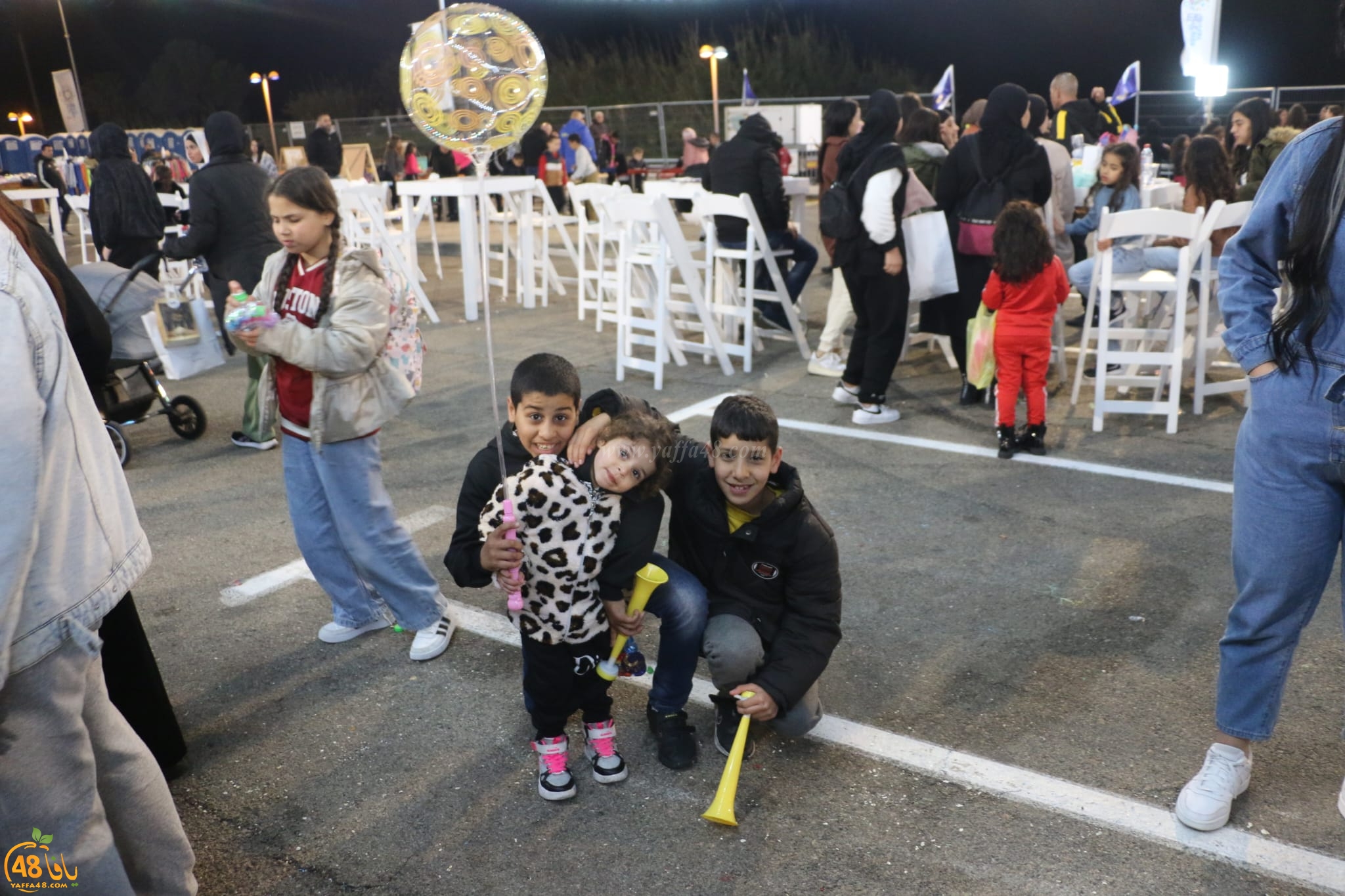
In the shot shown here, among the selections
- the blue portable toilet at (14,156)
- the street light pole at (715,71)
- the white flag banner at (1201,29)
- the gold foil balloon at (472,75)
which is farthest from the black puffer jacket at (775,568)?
the blue portable toilet at (14,156)

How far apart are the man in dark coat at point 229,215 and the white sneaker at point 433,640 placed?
107 inches

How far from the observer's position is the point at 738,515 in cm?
281

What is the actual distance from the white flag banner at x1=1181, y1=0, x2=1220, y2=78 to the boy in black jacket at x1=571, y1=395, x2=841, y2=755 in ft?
36.3

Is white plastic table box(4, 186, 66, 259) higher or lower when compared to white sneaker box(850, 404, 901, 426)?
higher

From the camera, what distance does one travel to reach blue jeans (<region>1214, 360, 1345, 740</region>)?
84.4 inches

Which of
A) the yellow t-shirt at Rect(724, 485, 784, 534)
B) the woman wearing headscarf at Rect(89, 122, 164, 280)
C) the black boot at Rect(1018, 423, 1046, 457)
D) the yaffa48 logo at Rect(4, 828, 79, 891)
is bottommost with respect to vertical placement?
the black boot at Rect(1018, 423, 1046, 457)

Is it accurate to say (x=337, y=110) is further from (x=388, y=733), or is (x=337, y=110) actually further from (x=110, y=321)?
(x=388, y=733)

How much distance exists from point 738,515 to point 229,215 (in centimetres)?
426

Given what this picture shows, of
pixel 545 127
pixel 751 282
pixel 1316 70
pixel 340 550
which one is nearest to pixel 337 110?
pixel 545 127

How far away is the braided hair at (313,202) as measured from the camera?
3148 millimetres

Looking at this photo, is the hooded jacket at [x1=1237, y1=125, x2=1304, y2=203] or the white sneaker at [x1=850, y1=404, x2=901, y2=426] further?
the hooded jacket at [x1=1237, y1=125, x2=1304, y2=203]

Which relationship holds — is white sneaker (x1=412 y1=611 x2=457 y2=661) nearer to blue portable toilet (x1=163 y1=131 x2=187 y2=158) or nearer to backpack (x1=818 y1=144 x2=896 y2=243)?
backpack (x1=818 y1=144 x2=896 y2=243)

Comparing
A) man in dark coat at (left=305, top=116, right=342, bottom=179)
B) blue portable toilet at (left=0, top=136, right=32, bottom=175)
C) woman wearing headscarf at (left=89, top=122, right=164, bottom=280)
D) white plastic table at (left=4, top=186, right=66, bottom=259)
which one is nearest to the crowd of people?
woman wearing headscarf at (left=89, top=122, right=164, bottom=280)

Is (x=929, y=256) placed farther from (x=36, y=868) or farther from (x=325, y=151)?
(x=325, y=151)
